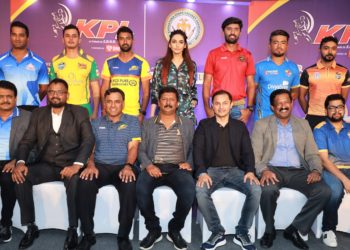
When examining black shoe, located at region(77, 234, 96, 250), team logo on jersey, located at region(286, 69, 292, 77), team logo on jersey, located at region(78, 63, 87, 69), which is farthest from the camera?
team logo on jersey, located at region(286, 69, 292, 77)

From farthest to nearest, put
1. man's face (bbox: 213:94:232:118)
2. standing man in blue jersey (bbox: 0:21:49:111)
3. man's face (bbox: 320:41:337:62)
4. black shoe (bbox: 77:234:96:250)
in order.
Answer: man's face (bbox: 320:41:337:62) < standing man in blue jersey (bbox: 0:21:49:111) < man's face (bbox: 213:94:232:118) < black shoe (bbox: 77:234:96:250)

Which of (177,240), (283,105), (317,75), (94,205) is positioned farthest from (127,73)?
(317,75)

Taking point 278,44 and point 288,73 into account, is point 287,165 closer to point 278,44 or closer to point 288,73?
point 288,73

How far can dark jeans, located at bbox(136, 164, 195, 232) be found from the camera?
129 inches

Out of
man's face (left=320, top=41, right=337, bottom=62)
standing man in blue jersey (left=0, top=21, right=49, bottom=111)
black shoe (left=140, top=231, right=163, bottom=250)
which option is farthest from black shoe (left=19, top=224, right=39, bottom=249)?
man's face (left=320, top=41, right=337, bottom=62)

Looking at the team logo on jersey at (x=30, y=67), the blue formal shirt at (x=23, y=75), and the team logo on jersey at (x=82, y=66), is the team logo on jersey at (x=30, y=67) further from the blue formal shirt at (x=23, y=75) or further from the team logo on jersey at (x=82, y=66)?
the team logo on jersey at (x=82, y=66)

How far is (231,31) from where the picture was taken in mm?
4301

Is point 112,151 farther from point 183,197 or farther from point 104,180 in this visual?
point 183,197

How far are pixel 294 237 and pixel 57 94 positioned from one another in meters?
2.64

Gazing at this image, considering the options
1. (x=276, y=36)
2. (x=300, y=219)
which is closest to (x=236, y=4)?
(x=276, y=36)

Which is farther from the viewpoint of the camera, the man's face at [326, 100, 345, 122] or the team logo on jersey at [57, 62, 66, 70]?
the team logo on jersey at [57, 62, 66, 70]

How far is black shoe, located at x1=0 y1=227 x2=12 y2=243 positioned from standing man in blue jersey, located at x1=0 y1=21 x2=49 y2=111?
141 cm

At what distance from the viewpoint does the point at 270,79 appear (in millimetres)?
4406

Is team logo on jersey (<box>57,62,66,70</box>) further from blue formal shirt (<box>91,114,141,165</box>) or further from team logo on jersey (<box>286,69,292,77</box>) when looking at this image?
team logo on jersey (<box>286,69,292,77</box>)
